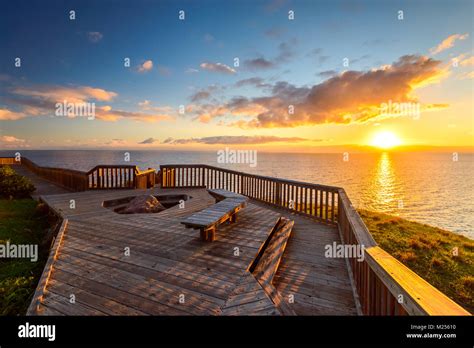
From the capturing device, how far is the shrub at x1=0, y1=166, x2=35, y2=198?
33.4 feet

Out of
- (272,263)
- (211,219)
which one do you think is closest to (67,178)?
(211,219)

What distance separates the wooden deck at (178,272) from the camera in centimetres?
250

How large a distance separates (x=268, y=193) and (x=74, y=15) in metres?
8.98

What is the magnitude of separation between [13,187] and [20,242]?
22.6ft

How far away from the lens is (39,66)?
40.8 feet

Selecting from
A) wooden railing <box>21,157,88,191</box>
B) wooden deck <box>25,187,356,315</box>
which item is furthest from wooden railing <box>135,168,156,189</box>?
wooden deck <box>25,187,356,315</box>

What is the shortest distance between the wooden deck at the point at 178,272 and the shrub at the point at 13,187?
7285 mm

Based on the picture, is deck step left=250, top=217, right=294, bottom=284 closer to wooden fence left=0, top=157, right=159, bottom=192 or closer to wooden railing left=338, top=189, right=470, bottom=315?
wooden railing left=338, top=189, right=470, bottom=315

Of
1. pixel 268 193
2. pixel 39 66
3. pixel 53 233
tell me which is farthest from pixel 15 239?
pixel 39 66

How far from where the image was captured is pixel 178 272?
3266 mm

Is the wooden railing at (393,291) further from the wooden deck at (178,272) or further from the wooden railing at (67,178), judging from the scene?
the wooden railing at (67,178)

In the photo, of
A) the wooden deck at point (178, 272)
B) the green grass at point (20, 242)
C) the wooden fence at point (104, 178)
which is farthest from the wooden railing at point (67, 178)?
the wooden deck at point (178, 272)

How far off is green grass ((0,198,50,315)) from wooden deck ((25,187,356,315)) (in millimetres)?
564
